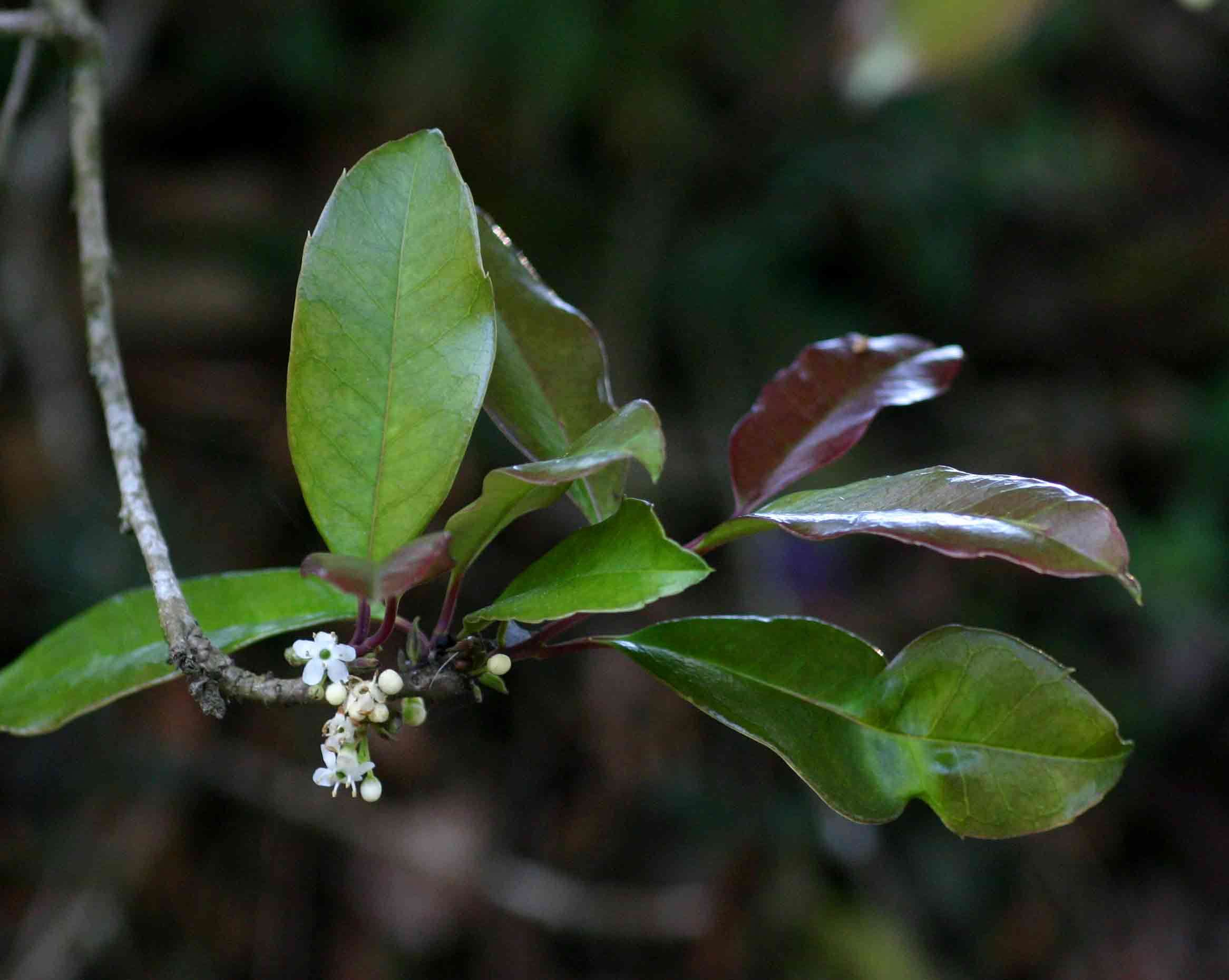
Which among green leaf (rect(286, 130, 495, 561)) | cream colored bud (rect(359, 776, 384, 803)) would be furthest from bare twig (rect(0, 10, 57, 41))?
cream colored bud (rect(359, 776, 384, 803))

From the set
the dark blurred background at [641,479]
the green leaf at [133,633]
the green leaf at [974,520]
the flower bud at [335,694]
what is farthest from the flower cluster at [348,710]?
the dark blurred background at [641,479]

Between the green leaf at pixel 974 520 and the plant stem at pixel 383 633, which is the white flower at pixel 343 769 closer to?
the plant stem at pixel 383 633

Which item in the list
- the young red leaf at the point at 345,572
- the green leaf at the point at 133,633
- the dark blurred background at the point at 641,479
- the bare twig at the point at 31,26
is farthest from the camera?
the dark blurred background at the point at 641,479

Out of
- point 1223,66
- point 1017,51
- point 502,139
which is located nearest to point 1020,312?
point 1017,51

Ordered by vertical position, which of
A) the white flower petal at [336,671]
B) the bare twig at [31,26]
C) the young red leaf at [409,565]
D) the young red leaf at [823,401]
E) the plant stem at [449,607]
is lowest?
the plant stem at [449,607]

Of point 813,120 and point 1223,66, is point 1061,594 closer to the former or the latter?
point 813,120

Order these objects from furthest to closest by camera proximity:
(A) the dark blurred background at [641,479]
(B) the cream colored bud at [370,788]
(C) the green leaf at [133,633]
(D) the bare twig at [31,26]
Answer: (A) the dark blurred background at [641,479], (D) the bare twig at [31,26], (C) the green leaf at [133,633], (B) the cream colored bud at [370,788]

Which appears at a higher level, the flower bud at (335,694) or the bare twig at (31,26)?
the bare twig at (31,26)
